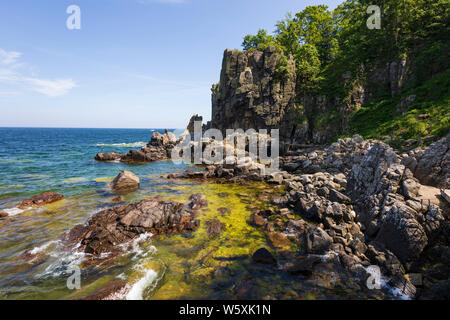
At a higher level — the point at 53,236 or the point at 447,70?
the point at 447,70

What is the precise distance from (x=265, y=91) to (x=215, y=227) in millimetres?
38963

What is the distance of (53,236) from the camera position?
1423 cm

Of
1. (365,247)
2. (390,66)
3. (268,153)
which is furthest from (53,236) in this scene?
(390,66)

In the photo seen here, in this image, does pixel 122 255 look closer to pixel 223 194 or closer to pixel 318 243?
pixel 318 243

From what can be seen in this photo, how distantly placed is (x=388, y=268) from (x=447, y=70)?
37.1 metres

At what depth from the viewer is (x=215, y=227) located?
50.9ft

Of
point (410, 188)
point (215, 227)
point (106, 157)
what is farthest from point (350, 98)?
point (106, 157)

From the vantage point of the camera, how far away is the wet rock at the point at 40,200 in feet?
64.7

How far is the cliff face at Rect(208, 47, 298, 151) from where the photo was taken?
1784 inches

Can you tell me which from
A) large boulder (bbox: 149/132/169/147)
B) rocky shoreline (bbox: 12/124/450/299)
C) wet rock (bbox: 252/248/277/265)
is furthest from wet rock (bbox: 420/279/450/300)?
large boulder (bbox: 149/132/169/147)

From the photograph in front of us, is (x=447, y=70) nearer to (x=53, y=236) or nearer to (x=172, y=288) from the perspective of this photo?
(x=172, y=288)

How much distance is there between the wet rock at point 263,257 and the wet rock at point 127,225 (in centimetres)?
561

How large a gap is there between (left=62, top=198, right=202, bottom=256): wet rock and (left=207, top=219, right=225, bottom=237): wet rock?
3.85 ft

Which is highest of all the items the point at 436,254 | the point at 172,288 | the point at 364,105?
the point at 364,105
